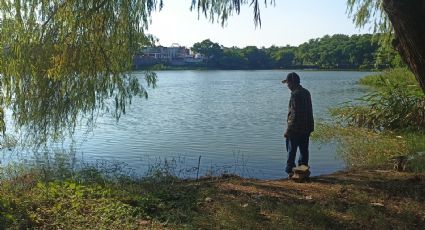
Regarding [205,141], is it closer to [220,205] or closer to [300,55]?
[220,205]

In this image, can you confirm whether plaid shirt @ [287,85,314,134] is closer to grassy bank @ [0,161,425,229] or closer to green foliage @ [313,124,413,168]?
grassy bank @ [0,161,425,229]

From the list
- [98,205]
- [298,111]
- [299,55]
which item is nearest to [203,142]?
[298,111]

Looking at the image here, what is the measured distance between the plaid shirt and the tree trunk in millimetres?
2569

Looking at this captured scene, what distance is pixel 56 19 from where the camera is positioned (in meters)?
7.73

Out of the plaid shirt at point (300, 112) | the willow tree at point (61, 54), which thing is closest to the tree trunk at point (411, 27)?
the plaid shirt at point (300, 112)

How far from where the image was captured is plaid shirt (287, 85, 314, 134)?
7.44 metres

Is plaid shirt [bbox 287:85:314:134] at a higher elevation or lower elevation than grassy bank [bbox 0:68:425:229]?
higher

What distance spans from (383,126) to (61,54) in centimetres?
1028

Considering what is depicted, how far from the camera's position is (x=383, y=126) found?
14.7 m

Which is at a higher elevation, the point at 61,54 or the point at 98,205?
the point at 61,54

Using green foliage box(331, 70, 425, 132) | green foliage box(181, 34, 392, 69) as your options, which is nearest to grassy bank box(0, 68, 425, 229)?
green foliage box(331, 70, 425, 132)

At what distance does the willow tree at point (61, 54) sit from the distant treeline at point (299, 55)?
229ft

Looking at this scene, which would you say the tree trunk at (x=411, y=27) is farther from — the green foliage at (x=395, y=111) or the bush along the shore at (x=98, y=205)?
the green foliage at (x=395, y=111)

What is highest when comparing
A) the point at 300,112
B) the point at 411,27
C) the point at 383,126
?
the point at 411,27
